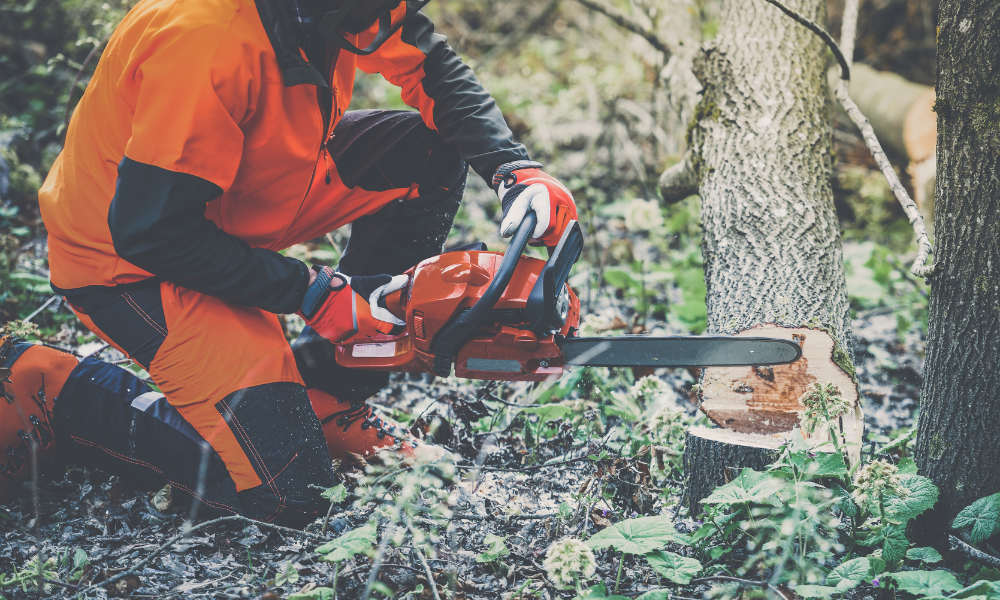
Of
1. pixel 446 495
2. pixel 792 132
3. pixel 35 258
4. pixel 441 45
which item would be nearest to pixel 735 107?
pixel 792 132

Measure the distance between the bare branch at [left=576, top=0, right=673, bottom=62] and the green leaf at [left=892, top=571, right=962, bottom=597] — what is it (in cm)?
331

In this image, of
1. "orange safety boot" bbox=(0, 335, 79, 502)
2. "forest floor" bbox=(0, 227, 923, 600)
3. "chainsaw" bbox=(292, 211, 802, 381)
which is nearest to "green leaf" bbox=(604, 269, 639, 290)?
"forest floor" bbox=(0, 227, 923, 600)

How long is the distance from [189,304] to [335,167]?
2.35ft

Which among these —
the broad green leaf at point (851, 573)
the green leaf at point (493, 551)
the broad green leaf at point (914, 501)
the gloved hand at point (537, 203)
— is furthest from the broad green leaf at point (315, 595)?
the broad green leaf at point (914, 501)

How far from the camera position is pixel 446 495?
1963 millimetres

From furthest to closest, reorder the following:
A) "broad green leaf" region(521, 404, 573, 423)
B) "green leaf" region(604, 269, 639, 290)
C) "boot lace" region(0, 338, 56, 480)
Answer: "green leaf" region(604, 269, 639, 290), "broad green leaf" region(521, 404, 573, 423), "boot lace" region(0, 338, 56, 480)

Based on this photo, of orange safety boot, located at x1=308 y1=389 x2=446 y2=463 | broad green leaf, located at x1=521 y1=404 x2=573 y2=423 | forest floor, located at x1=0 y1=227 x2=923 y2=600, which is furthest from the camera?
orange safety boot, located at x1=308 y1=389 x2=446 y2=463

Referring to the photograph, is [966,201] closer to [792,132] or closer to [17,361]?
[792,132]

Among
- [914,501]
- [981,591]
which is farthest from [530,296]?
[981,591]

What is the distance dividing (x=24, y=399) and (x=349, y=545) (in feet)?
4.34

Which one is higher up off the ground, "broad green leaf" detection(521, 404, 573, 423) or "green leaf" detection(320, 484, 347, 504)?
"broad green leaf" detection(521, 404, 573, 423)

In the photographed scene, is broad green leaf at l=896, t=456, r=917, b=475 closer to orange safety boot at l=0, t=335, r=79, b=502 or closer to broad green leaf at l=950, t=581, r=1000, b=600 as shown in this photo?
broad green leaf at l=950, t=581, r=1000, b=600

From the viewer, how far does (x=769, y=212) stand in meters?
2.45

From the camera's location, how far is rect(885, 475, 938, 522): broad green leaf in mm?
1592
